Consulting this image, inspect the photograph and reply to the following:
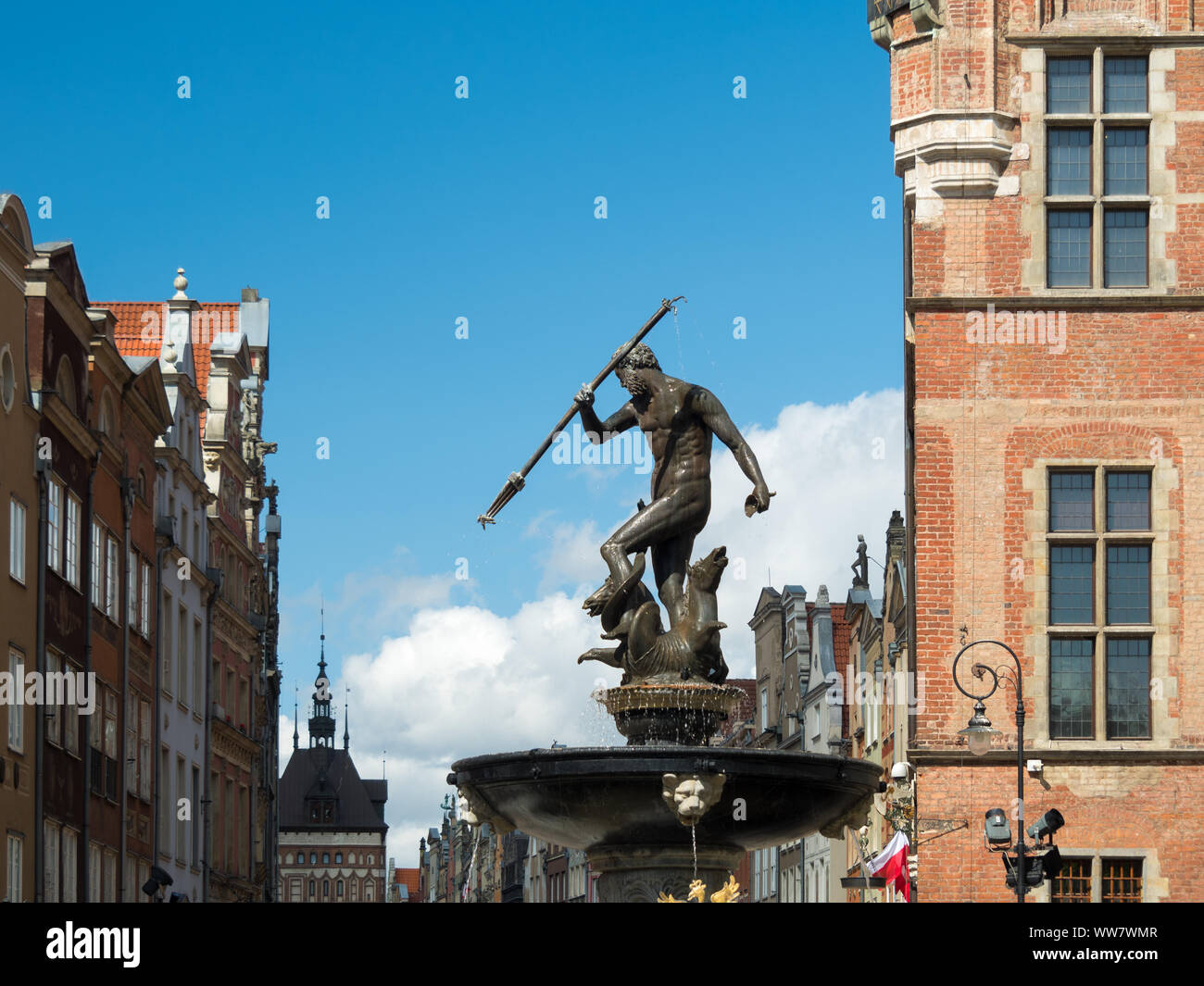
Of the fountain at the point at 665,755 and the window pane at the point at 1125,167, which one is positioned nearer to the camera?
the fountain at the point at 665,755

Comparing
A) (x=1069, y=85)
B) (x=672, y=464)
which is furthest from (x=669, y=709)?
(x=1069, y=85)

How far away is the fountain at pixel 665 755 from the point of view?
1488 cm

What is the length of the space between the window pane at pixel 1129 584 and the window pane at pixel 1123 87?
600 centimetres

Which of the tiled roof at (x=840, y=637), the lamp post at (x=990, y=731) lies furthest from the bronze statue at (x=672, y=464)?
the tiled roof at (x=840, y=637)

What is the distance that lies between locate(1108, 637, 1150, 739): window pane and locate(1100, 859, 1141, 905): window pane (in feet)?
5.38

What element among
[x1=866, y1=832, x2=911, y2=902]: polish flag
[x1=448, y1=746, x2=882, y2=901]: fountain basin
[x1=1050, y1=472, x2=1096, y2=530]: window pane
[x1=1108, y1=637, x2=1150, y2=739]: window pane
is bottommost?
[x1=866, y1=832, x2=911, y2=902]: polish flag

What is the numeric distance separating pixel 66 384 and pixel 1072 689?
1815 cm

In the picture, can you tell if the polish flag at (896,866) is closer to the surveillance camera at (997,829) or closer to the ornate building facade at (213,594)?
the surveillance camera at (997,829)

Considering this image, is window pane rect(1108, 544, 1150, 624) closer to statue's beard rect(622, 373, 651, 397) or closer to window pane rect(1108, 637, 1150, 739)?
window pane rect(1108, 637, 1150, 739)

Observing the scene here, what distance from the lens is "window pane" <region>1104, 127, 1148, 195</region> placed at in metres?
29.0

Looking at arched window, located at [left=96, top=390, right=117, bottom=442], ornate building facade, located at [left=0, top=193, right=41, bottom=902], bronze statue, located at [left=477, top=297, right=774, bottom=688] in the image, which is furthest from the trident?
arched window, located at [left=96, top=390, right=117, bottom=442]

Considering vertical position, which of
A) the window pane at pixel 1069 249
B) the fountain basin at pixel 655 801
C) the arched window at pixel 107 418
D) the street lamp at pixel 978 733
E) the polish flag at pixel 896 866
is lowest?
the polish flag at pixel 896 866

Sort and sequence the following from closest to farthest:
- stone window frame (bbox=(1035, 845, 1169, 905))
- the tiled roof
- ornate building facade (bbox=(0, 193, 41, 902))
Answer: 1. stone window frame (bbox=(1035, 845, 1169, 905))
2. ornate building facade (bbox=(0, 193, 41, 902))
3. the tiled roof
